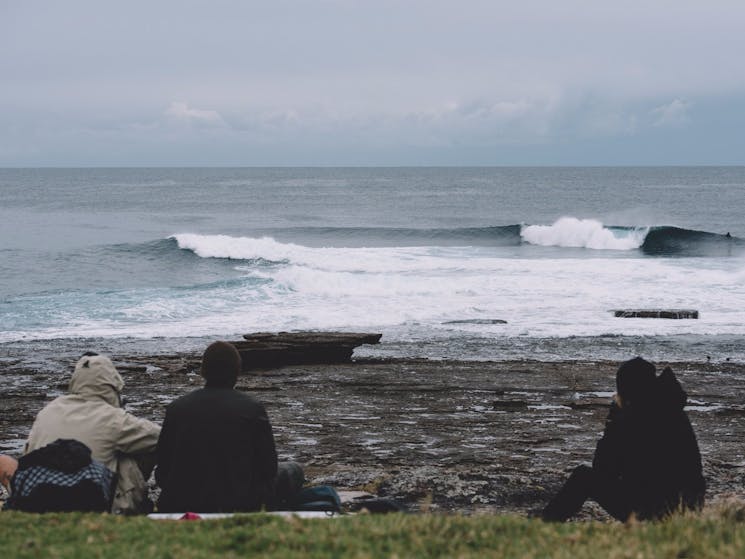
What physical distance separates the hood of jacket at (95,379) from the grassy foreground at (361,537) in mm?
767

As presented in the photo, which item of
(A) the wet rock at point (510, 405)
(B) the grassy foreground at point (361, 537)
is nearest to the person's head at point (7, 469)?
(B) the grassy foreground at point (361, 537)

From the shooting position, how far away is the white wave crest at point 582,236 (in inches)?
2080

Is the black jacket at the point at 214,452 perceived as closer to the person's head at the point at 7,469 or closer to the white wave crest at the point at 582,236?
the person's head at the point at 7,469

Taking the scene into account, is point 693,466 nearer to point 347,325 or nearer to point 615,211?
point 347,325

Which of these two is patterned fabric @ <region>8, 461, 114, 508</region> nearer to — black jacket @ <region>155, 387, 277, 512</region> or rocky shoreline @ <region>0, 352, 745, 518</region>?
black jacket @ <region>155, 387, 277, 512</region>

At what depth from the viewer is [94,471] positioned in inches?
220

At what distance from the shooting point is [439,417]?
1283cm

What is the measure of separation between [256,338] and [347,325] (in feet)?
17.9

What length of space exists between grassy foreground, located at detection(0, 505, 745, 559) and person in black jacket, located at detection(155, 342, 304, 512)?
1.21ft

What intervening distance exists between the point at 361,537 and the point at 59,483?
6.03ft

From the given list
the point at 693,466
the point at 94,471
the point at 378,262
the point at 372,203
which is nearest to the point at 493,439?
the point at 693,466

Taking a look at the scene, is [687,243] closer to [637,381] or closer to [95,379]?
[637,381]

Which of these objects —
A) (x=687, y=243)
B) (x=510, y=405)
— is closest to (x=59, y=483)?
(x=510, y=405)

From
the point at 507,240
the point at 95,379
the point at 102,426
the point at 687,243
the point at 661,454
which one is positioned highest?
the point at 95,379
